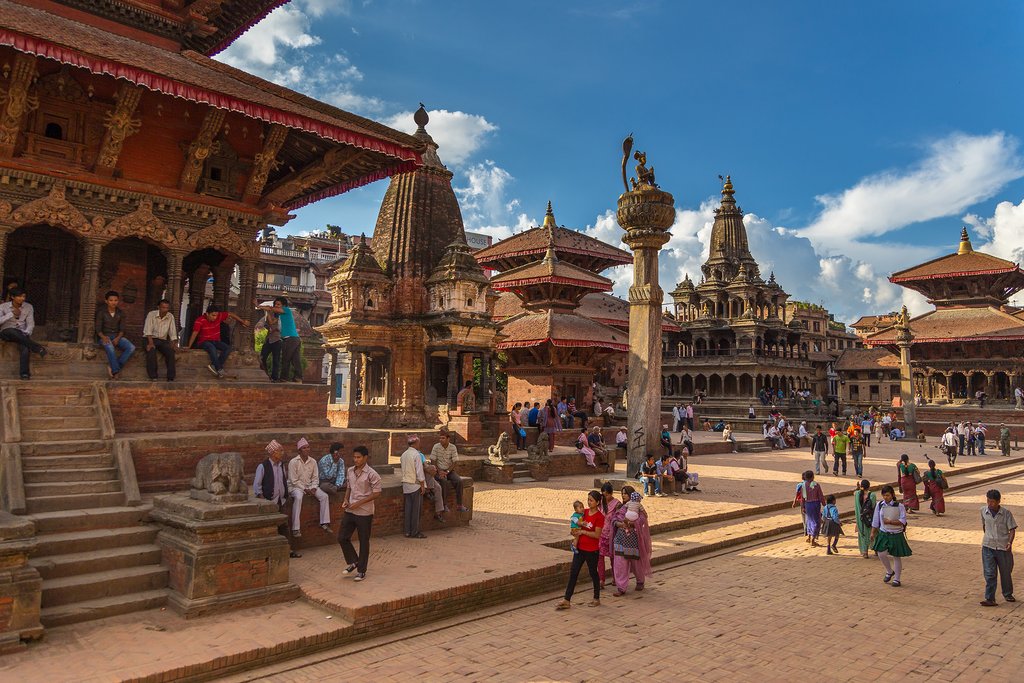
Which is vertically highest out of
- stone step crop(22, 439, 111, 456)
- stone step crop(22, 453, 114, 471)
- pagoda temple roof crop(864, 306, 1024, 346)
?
pagoda temple roof crop(864, 306, 1024, 346)

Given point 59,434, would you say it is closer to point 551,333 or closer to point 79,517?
point 79,517

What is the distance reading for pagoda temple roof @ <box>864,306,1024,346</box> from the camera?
40250 mm

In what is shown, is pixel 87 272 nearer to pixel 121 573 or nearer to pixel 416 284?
→ pixel 121 573

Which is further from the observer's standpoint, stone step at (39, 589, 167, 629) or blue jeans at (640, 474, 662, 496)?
blue jeans at (640, 474, 662, 496)

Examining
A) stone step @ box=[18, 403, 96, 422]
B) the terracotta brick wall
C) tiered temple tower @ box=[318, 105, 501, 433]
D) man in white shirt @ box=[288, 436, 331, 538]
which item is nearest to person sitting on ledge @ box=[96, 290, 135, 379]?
the terracotta brick wall

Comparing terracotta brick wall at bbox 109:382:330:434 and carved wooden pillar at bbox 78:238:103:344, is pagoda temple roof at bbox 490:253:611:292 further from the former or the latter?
carved wooden pillar at bbox 78:238:103:344

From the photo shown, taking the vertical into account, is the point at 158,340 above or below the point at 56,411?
above

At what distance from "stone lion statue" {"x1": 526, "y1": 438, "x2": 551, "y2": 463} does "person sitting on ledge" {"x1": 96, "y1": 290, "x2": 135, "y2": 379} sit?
9.41 meters

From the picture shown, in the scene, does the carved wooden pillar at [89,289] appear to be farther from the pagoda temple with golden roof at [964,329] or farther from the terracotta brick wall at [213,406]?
the pagoda temple with golden roof at [964,329]

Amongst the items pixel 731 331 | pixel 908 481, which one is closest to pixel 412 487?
pixel 908 481

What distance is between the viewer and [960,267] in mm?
44438

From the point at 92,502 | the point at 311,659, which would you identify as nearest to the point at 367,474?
the point at 311,659

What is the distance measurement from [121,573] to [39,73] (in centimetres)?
775

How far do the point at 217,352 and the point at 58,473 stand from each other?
3.83m
